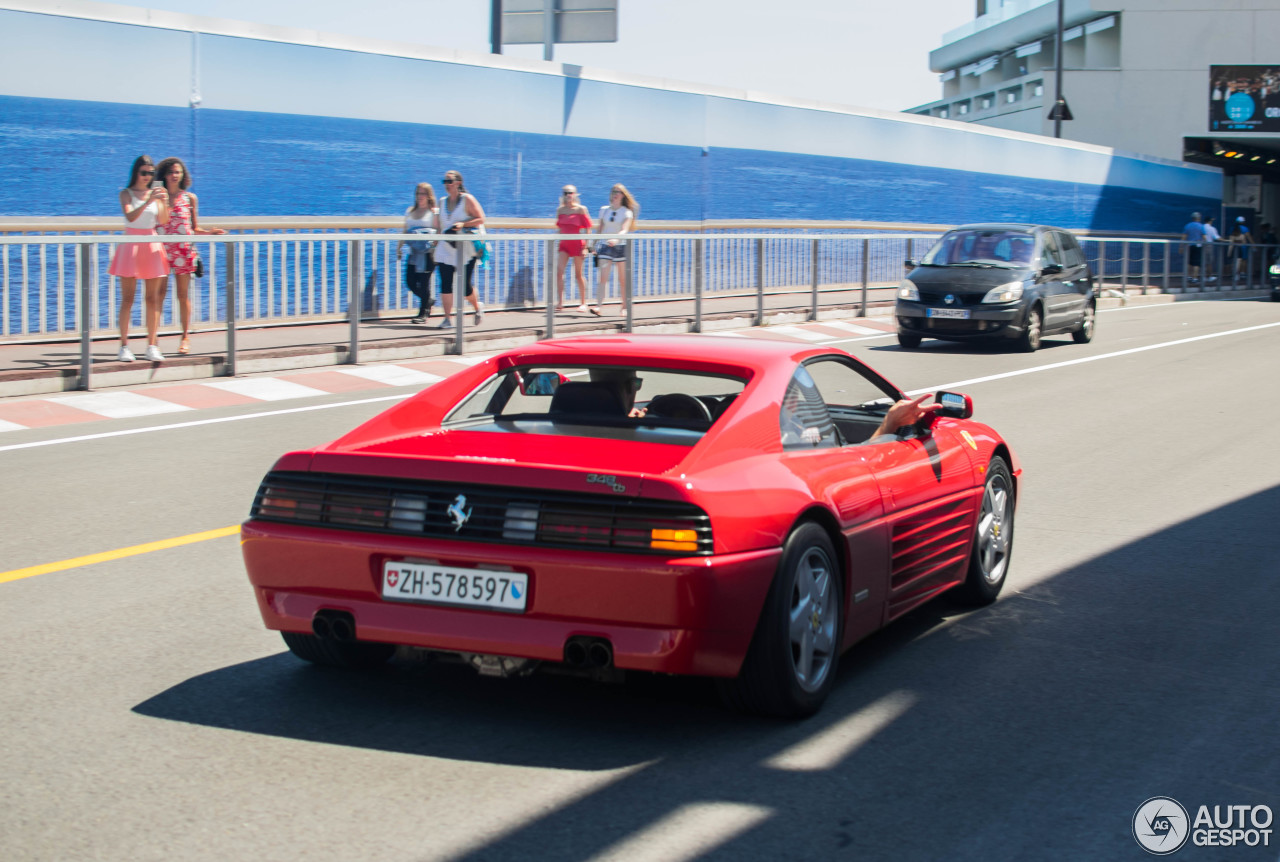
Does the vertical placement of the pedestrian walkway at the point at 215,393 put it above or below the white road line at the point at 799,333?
below

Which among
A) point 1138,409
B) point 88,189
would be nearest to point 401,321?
point 88,189

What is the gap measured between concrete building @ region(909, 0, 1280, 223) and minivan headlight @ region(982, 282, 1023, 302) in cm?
3678

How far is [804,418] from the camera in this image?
5156mm

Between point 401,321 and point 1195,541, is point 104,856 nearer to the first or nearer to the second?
point 1195,541

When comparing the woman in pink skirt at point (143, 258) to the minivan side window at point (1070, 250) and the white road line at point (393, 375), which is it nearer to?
the white road line at point (393, 375)

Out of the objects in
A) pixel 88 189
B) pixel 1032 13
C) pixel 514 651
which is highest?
pixel 1032 13

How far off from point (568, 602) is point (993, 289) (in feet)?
49.8

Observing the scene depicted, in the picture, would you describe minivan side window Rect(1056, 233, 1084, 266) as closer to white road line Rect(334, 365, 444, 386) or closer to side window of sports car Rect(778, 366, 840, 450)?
white road line Rect(334, 365, 444, 386)

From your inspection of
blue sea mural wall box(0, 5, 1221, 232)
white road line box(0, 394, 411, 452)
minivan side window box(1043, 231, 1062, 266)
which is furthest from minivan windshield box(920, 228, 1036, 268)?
white road line box(0, 394, 411, 452)

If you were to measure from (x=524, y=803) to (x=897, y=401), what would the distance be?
275cm

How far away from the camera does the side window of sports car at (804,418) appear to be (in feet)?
16.4

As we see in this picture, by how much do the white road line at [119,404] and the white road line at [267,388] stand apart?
2.79 ft

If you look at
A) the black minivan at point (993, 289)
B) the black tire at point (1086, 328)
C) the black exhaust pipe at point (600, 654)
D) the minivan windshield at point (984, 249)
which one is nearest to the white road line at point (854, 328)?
the black minivan at point (993, 289)

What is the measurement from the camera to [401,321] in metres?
16.5
